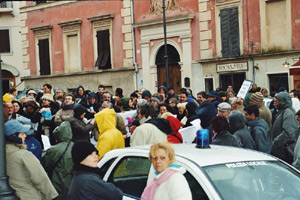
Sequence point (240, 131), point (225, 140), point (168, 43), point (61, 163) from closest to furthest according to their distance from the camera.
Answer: point (225, 140), point (61, 163), point (240, 131), point (168, 43)

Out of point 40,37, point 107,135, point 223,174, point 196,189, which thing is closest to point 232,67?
point 40,37

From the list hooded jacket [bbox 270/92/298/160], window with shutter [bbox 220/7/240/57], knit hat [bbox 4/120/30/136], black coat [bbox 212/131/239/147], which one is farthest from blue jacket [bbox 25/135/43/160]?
window with shutter [bbox 220/7/240/57]

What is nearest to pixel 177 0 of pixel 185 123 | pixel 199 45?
pixel 199 45

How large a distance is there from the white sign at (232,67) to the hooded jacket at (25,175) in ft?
57.1

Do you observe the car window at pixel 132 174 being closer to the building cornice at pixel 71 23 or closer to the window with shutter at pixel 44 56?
the building cornice at pixel 71 23

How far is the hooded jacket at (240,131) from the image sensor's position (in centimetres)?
802

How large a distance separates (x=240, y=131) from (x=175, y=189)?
379 cm

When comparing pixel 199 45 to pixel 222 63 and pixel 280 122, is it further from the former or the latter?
pixel 280 122

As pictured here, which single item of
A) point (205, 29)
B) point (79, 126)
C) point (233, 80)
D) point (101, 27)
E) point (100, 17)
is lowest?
point (79, 126)

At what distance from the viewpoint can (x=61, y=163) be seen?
25.2 ft

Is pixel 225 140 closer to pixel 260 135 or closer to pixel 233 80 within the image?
pixel 260 135

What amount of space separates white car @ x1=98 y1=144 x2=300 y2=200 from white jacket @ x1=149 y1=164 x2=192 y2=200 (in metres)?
0.47

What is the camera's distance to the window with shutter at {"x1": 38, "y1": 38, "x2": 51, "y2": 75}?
3144 cm

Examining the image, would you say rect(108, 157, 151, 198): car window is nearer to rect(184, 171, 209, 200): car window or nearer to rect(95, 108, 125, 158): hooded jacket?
rect(184, 171, 209, 200): car window
